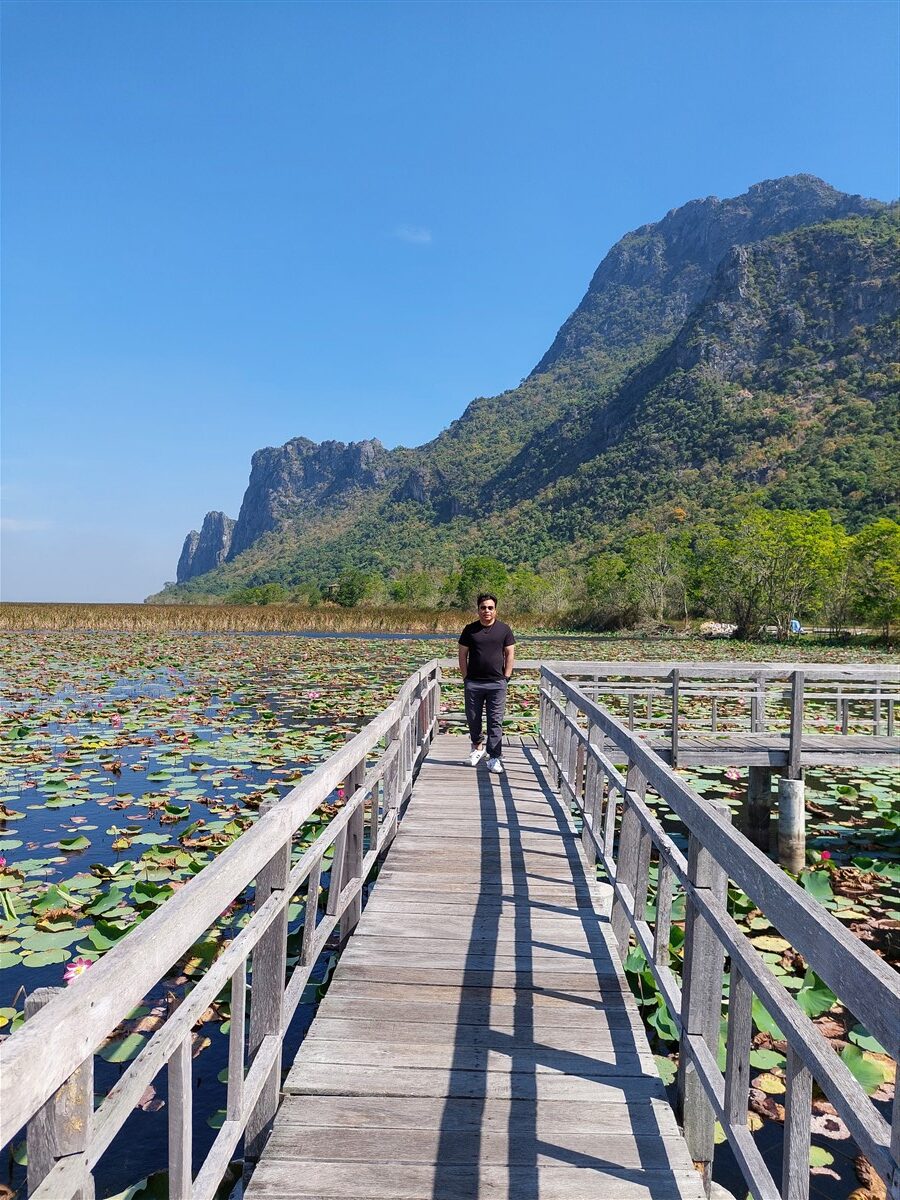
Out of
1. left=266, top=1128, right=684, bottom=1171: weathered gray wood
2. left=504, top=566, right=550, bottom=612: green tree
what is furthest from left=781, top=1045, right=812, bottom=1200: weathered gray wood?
left=504, top=566, right=550, bottom=612: green tree

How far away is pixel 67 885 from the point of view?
557cm

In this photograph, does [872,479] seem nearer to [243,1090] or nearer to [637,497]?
[637,497]

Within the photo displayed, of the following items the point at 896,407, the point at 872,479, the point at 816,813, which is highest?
the point at 896,407

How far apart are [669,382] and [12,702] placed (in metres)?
107

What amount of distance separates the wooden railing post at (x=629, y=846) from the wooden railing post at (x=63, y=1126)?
294cm

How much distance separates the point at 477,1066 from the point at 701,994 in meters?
0.92

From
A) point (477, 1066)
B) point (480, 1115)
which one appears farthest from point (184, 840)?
point (480, 1115)

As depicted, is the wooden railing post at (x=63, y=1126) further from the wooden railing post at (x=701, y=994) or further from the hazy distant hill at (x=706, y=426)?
the hazy distant hill at (x=706, y=426)

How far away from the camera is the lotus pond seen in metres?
3.64

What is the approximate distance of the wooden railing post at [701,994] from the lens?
8.39ft

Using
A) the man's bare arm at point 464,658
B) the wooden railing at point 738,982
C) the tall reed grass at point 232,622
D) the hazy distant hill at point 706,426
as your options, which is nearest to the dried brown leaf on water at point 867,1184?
the wooden railing at point 738,982

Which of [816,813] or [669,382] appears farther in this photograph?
[669,382]

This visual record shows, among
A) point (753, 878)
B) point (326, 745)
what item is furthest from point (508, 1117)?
point (326, 745)

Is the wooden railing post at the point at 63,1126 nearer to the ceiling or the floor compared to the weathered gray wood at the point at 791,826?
nearer to the ceiling
